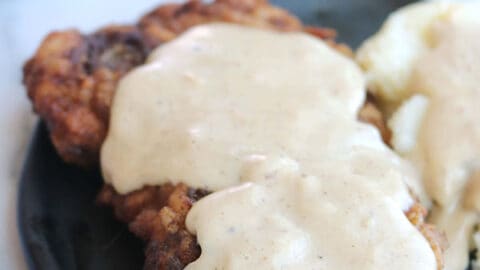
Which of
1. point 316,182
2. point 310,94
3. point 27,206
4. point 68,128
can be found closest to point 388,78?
point 310,94

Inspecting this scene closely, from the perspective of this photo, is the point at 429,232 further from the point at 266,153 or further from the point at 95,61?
the point at 95,61

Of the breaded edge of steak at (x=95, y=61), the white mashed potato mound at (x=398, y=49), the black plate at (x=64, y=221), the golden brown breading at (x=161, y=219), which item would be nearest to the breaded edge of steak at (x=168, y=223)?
the golden brown breading at (x=161, y=219)

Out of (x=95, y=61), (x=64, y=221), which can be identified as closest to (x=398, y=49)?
(x=95, y=61)

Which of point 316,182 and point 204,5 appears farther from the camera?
point 204,5

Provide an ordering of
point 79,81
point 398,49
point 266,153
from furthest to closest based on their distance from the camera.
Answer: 1. point 398,49
2. point 79,81
3. point 266,153

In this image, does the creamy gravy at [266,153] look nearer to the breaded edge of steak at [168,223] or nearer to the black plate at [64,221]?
the breaded edge of steak at [168,223]

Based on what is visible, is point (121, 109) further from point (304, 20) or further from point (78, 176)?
point (304, 20)

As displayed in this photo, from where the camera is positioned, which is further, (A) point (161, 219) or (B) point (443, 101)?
(B) point (443, 101)

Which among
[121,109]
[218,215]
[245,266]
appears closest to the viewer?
[245,266]

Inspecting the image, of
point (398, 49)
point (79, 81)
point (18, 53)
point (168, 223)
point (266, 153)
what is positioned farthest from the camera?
point (18, 53)
